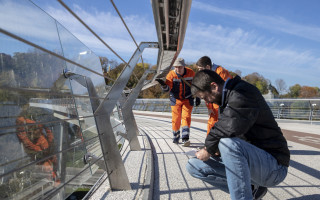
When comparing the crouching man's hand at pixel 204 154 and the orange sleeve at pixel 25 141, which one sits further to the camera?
the crouching man's hand at pixel 204 154

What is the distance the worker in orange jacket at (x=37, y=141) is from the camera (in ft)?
5.06

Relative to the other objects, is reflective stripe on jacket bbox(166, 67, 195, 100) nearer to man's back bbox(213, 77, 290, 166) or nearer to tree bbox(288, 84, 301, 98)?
man's back bbox(213, 77, 290, 166)

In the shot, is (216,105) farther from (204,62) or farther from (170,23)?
(170,23)

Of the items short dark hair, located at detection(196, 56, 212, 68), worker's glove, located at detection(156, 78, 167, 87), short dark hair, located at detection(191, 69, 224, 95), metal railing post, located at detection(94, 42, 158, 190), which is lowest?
metal railing post, located at detection(94, 42, 158, 190)

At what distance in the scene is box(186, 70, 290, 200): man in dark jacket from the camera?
5.38ft

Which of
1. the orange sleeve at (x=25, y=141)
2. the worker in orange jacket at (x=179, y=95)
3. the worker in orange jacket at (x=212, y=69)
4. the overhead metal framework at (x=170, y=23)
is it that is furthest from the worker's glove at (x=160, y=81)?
the orange sleeve at (x=25, y=141)

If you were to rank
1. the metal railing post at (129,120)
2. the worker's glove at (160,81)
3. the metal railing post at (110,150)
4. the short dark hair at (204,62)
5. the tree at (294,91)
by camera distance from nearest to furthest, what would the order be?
the metal railing post at (110,150), the metal railing post at (129,120), the short dark hair at (204,62), the worker's glove at (160,81), the tree at (294,91)

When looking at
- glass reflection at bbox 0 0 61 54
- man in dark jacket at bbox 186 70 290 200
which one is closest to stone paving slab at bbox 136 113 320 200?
man in dark jacket at bbox 186 70 290 200

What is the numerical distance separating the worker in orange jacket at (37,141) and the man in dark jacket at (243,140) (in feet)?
4.08

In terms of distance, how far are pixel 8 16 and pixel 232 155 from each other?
5.79ft

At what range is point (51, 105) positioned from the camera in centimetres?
200

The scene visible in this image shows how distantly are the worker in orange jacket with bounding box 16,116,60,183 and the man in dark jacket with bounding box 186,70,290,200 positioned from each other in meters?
1.24

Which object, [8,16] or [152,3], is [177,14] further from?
[8,16]

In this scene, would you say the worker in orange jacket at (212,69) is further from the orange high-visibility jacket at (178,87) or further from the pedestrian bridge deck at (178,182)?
the pedestrian bridge deck at (178,182)
